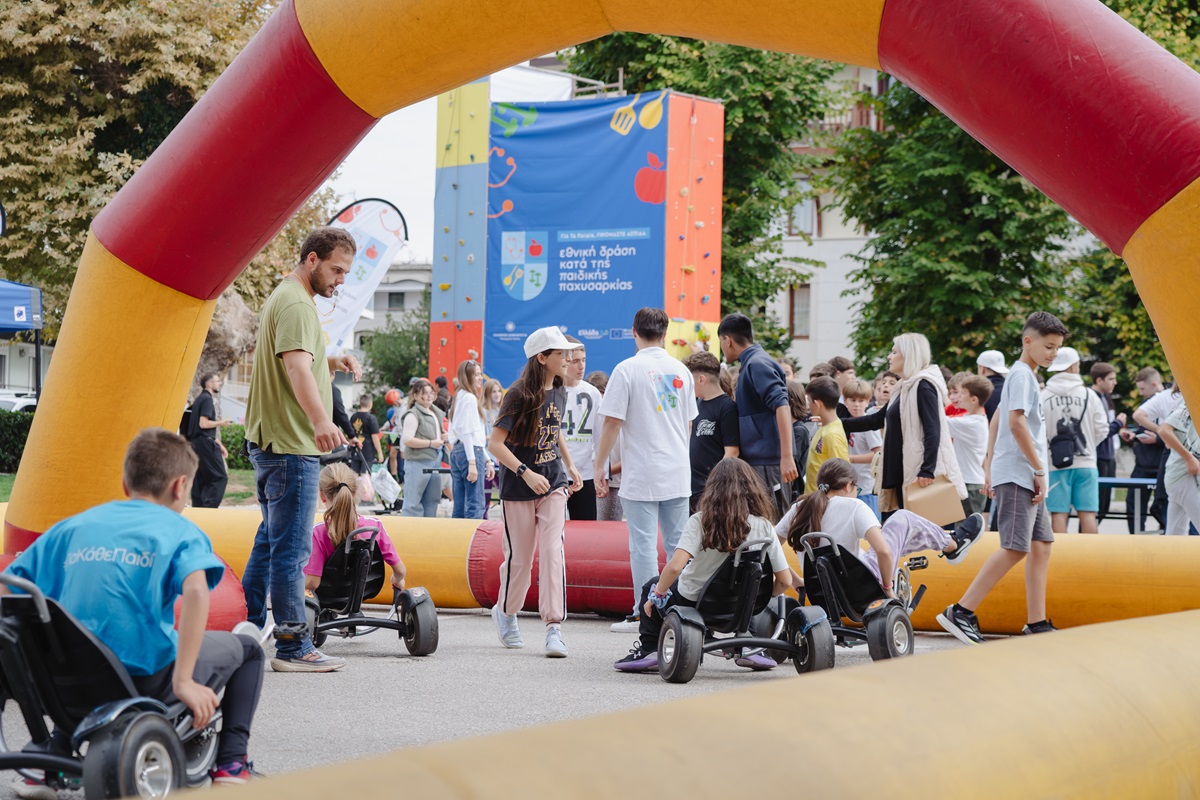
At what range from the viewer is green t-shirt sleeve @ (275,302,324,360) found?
6.69 meters

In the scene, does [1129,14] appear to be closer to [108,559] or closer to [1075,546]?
[1075,546]

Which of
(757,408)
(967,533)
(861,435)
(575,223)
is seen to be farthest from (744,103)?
(967,533)

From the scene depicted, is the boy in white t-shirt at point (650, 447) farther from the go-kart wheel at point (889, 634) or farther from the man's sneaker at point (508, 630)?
the go-kart wheel at point (889, 634)

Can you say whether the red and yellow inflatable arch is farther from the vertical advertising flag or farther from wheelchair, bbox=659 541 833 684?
the vertical advertising flag

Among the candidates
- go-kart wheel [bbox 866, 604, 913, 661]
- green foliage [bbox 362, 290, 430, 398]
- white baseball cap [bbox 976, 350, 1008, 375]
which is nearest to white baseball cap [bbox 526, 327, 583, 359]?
go-kart wheel [bbox 866, 604, 913, 661]

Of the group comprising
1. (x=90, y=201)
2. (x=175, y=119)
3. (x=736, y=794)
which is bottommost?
(x=736, y=794)

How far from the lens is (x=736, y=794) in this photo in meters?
2.08

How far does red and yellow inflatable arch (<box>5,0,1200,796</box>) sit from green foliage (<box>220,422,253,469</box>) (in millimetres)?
26513

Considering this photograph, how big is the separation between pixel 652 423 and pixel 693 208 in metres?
7.96

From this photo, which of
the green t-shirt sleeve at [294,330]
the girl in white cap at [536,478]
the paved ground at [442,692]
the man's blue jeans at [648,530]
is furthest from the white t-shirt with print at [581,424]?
the green t-shirt sleeve at [294,330]

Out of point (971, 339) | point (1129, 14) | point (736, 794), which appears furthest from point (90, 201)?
point (736, 794)

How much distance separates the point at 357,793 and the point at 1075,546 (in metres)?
8.30

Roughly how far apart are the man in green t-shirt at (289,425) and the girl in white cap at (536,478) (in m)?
1.34

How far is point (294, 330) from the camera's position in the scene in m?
Answer: 6.71
